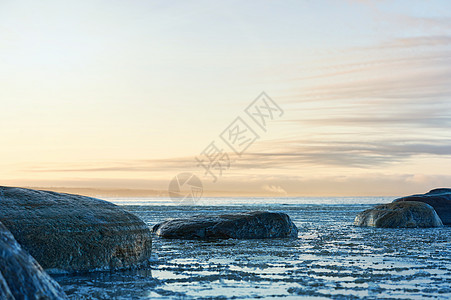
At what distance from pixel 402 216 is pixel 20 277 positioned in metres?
13.6

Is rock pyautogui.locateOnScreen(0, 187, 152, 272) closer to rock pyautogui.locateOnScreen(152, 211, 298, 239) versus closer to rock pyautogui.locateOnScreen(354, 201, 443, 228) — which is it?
rock pyautogui.locateOnScreen(152, 211, 298, 239)

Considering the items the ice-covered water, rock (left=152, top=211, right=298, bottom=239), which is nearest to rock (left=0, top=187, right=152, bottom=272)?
the ice-covered water

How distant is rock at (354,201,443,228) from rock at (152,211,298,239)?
483cm

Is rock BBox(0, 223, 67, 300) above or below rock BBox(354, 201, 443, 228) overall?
above

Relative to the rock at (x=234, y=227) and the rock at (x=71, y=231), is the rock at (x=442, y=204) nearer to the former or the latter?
the rock at (x=234, y=227)

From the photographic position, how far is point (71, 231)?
22.8 feet

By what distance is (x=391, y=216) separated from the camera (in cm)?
1556

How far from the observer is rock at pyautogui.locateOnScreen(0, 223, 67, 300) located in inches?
152

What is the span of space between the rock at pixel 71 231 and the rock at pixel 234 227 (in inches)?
151

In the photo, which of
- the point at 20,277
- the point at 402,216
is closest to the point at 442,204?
the point at 402,216

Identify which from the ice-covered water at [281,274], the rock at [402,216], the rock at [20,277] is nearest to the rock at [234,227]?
the ice-covered water at [281,274]

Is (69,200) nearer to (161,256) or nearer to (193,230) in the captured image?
(161,256)

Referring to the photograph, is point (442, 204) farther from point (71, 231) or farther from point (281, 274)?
point (71, 231)

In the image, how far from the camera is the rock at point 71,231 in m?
6.64
